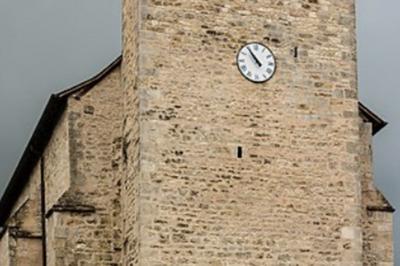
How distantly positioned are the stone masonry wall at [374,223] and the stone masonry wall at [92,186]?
17.3 feet

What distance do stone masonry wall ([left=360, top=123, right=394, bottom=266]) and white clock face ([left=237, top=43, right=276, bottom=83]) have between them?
11.2 feet

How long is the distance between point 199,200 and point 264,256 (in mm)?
1617

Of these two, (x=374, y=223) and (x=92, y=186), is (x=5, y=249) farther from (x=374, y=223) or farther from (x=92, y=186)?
(x=374, y=223)

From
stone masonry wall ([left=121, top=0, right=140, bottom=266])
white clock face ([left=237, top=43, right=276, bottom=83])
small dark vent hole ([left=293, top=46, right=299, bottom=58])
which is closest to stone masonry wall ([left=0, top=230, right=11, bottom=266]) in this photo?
stone masonry wall ([left=121, top=0, right=140, bottom=266])

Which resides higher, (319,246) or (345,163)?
(345,163)

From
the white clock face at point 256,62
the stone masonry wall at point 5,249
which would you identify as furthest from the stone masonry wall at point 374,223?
the stone masonry wall at point 5,249

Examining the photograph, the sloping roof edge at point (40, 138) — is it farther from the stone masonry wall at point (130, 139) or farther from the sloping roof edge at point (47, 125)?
the stone masonry wall at point (130, 139)

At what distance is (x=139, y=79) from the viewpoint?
67.6 feet

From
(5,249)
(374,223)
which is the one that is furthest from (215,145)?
(5,249)

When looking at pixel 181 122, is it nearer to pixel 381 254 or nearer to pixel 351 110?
pixel 351 110

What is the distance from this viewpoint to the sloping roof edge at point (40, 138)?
2255 centimetres

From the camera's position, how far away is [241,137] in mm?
20875

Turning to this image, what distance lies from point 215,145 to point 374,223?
4.64 m

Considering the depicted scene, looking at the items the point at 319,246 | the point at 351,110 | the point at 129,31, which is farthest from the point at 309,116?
the point at 129,31
